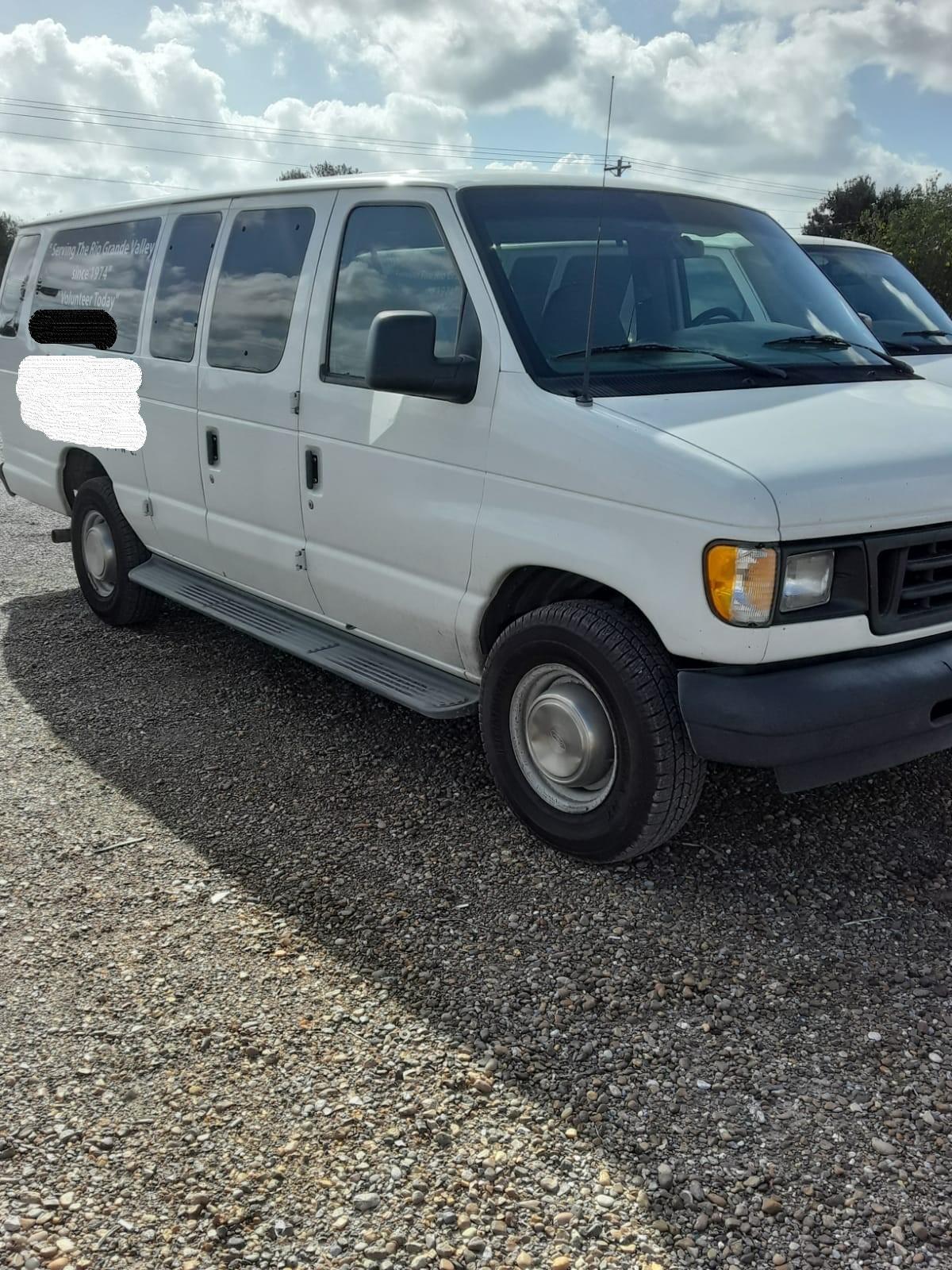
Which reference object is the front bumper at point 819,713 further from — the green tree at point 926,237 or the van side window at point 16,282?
the green tree at point 926,237

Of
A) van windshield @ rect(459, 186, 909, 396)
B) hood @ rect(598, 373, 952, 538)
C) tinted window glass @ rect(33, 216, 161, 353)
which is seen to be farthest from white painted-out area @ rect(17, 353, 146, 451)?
hood @ rect(598, 373, 952, 538)

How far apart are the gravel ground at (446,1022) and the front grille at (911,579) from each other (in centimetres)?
91

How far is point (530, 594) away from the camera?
12.6ft

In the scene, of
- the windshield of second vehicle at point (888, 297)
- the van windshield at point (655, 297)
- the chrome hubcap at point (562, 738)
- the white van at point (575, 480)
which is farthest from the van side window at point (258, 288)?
the windshield of second vehicle at point (888, 297)

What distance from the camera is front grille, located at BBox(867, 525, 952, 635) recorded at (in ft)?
10.5

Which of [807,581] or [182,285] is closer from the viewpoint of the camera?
[807,581]

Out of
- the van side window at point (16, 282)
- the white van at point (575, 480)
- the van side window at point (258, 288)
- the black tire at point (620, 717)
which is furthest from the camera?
the van side window at point (16, 282)

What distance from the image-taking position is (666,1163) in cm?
248

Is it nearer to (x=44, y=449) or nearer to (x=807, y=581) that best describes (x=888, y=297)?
(x=807, y=581)

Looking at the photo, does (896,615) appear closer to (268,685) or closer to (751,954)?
(751,954)

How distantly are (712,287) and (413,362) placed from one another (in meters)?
1.32

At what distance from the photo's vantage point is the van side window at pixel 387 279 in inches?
153

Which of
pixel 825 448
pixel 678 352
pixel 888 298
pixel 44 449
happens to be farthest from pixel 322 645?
pixel 888 298

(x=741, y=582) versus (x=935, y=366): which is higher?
(x=935, y=366)
